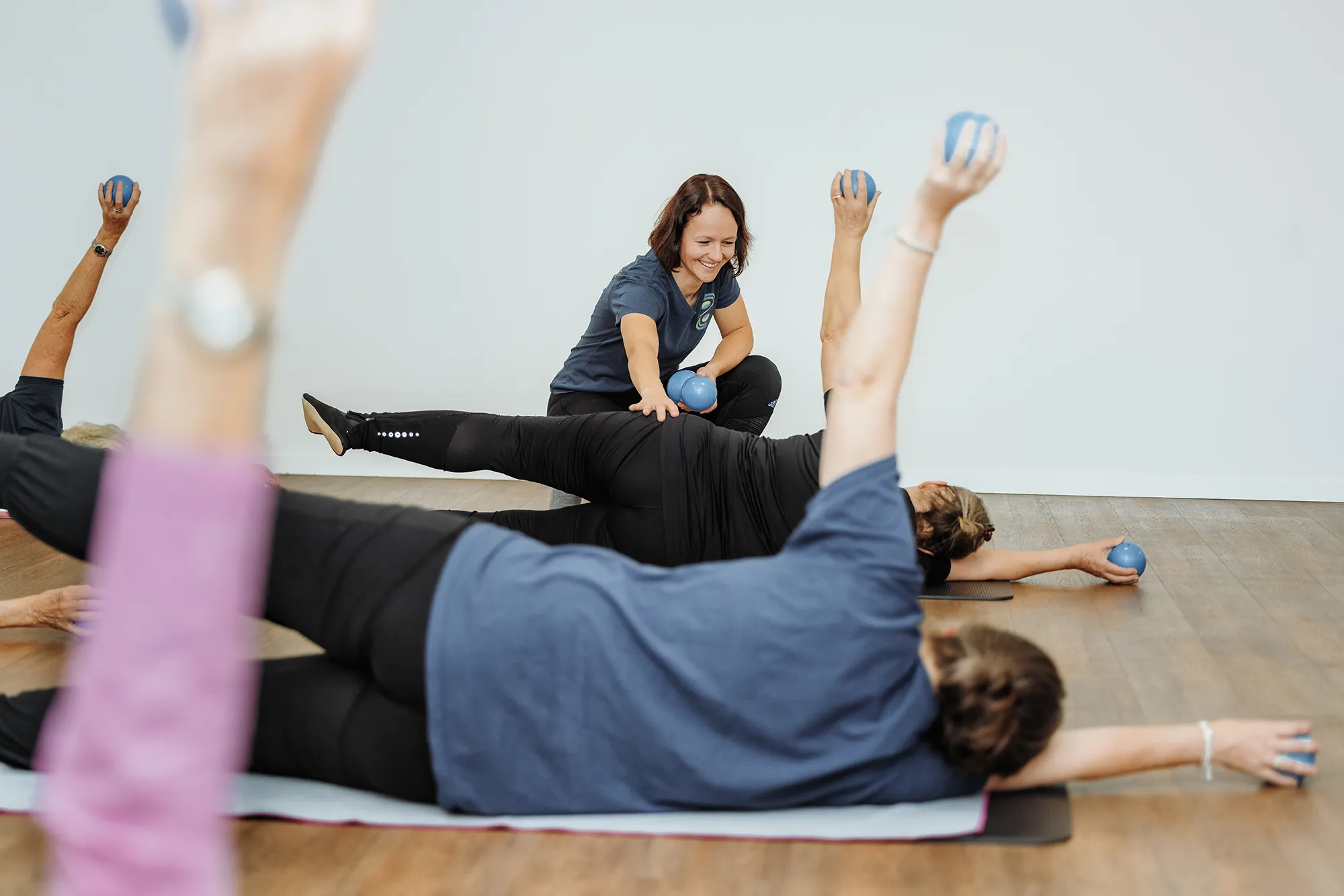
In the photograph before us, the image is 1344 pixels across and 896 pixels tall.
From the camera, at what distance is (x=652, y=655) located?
162 centimetres

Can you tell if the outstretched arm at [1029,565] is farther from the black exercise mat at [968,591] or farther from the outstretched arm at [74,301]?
the outstretched arm at [74,301]

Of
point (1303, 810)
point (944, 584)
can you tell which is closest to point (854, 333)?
point (1303, 810)

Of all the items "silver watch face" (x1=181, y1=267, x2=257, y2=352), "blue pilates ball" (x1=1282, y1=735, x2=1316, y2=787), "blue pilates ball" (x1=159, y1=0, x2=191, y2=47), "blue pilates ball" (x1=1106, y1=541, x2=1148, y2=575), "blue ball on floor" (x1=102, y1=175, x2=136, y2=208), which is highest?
"blue ball on floor" (x1=102, y1=175, x2=136, y2=208)

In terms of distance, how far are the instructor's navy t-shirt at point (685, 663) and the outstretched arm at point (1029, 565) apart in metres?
1.62

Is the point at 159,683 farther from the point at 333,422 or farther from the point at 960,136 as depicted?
the point at 333,422

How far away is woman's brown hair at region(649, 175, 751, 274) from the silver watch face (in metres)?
3.08

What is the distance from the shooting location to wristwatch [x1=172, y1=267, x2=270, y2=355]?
48 cm

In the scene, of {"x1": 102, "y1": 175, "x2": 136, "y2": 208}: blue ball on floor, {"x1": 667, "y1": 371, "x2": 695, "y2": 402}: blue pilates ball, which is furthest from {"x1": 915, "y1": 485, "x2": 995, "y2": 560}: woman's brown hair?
{"x1": 102, "y1": 175, "x2": 136, "y2": 208}: blue ball on floor

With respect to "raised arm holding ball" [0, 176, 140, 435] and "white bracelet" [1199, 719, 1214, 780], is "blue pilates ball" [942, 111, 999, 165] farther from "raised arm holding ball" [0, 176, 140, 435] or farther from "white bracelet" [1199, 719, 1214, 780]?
"raised arm holding ball" [0, 176, 140, 435]

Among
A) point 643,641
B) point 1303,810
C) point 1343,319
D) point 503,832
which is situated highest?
point 1343,319

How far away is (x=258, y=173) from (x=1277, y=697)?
8.19 feet

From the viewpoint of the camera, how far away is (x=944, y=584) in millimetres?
3277

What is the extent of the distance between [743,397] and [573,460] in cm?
121

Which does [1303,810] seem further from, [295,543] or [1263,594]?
[295,543]
